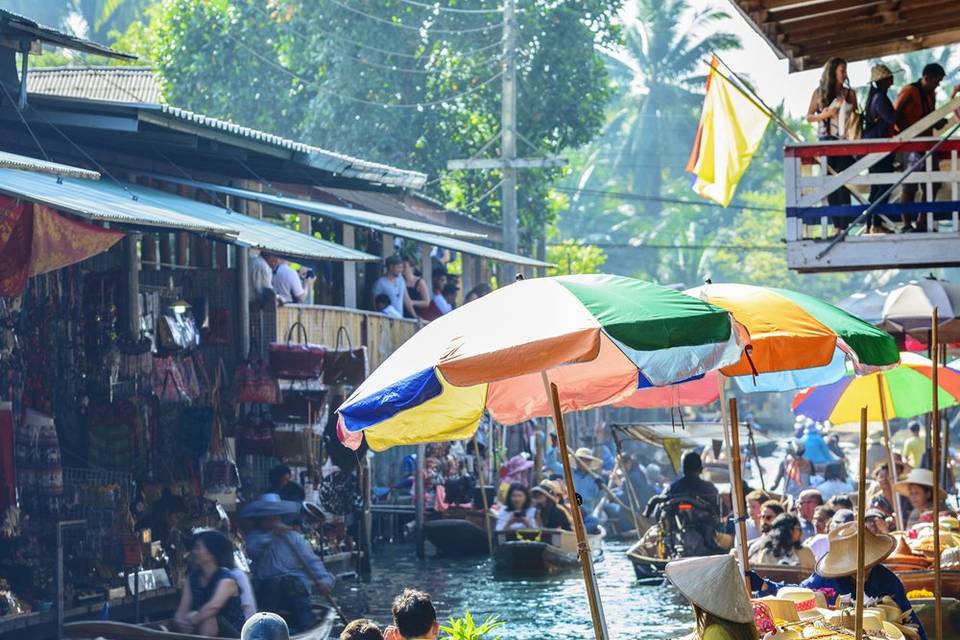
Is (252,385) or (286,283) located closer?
(252,385)

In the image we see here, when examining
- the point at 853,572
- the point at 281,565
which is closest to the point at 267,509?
the point at 281,565

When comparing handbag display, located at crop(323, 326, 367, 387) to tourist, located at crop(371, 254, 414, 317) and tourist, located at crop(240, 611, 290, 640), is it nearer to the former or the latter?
tourist, located at crop(371, 254, 414, 317)

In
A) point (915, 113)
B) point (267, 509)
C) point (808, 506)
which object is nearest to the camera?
point (915, 113)

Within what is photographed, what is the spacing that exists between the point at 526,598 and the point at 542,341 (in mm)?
13080

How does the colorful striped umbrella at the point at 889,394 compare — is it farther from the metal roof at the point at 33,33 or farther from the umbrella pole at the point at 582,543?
the metal roof at the point at 33,33

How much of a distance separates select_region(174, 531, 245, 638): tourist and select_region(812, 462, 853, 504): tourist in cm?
1069

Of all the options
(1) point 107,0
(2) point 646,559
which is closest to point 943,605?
(2) point 646,559

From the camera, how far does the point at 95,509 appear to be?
14422 mm

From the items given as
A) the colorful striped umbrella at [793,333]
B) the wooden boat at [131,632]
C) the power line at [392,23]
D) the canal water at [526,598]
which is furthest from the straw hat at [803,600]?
the power line at [392,23]

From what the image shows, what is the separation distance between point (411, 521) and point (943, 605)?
14.5 metres

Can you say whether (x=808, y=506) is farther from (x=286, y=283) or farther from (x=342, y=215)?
(x=342, y=215)

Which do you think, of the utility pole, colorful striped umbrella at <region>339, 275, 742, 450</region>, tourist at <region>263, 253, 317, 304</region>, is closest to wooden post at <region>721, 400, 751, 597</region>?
colorful striped umbrella at <region>339, 275, 742, 450</region>

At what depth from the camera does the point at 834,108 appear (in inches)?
435

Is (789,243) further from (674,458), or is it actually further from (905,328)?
(674,458)
